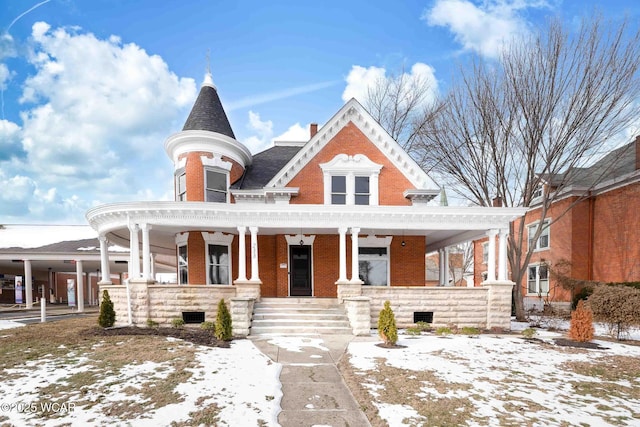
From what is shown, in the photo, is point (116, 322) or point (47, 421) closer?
point (47, 421)

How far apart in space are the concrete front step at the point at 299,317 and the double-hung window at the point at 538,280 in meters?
16.0

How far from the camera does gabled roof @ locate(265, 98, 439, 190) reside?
1495cm

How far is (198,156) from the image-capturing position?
14.7 meters

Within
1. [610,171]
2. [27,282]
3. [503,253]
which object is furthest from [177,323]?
[610,171]

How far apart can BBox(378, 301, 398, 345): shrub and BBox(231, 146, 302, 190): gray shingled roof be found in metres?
9.25

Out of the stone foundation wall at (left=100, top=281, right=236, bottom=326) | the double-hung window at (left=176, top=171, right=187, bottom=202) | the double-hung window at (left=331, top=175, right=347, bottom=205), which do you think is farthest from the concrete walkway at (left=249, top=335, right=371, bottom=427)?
the double-hung window at (left=176, top=171, right=187, bottom=202)

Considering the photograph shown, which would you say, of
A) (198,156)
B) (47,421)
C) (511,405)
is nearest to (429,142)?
(198,156)

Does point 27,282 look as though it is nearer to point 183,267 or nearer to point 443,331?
point 183,267

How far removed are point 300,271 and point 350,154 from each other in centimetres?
619

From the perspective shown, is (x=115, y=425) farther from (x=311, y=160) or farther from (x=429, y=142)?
(x=429, y=142)

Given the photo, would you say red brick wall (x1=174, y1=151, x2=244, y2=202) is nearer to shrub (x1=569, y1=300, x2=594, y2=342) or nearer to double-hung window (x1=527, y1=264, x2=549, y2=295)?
shrub (x1=569, y1=300, x2=594, y2=342)

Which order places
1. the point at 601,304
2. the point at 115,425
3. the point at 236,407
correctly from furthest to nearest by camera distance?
1. the point at 601,304
2. the point at 236,407
3. the point at 115,425

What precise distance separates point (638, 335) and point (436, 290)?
7190 mm

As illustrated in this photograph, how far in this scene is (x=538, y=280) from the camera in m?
21.5
